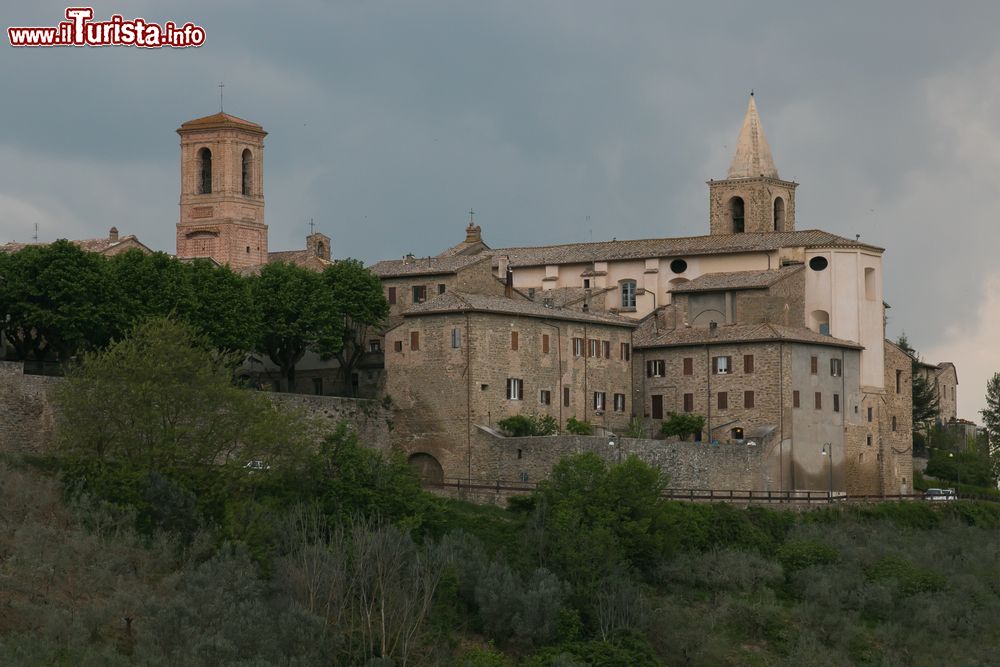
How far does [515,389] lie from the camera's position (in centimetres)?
8175

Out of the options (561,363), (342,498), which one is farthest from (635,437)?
(342,498)

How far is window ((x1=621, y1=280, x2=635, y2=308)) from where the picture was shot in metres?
92.6

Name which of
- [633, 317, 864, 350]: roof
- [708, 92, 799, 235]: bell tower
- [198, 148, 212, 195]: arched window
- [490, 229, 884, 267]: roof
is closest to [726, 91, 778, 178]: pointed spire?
[708, 92, 799, 235]: bell tower

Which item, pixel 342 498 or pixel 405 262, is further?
pixel 405 262

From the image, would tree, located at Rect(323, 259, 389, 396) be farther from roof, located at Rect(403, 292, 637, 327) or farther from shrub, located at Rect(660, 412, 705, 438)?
shrub, located at Rect(660, 412, 705, 438)

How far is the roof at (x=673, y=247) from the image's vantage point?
89875mm

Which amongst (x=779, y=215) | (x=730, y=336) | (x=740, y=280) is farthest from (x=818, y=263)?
(x=779, y=215)

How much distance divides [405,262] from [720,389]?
13.1 m

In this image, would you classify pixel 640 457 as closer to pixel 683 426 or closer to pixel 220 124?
pixel 683 426

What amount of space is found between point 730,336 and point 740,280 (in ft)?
11.2

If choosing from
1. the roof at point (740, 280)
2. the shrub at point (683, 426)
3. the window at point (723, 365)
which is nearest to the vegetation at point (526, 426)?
the shrub at point (683, 426)

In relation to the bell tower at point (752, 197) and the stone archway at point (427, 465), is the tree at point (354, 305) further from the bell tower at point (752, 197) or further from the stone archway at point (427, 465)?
the bell tower at point (752, 197)

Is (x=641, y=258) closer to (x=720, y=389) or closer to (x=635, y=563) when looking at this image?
(x=720, y=389)

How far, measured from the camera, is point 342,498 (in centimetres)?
6919
